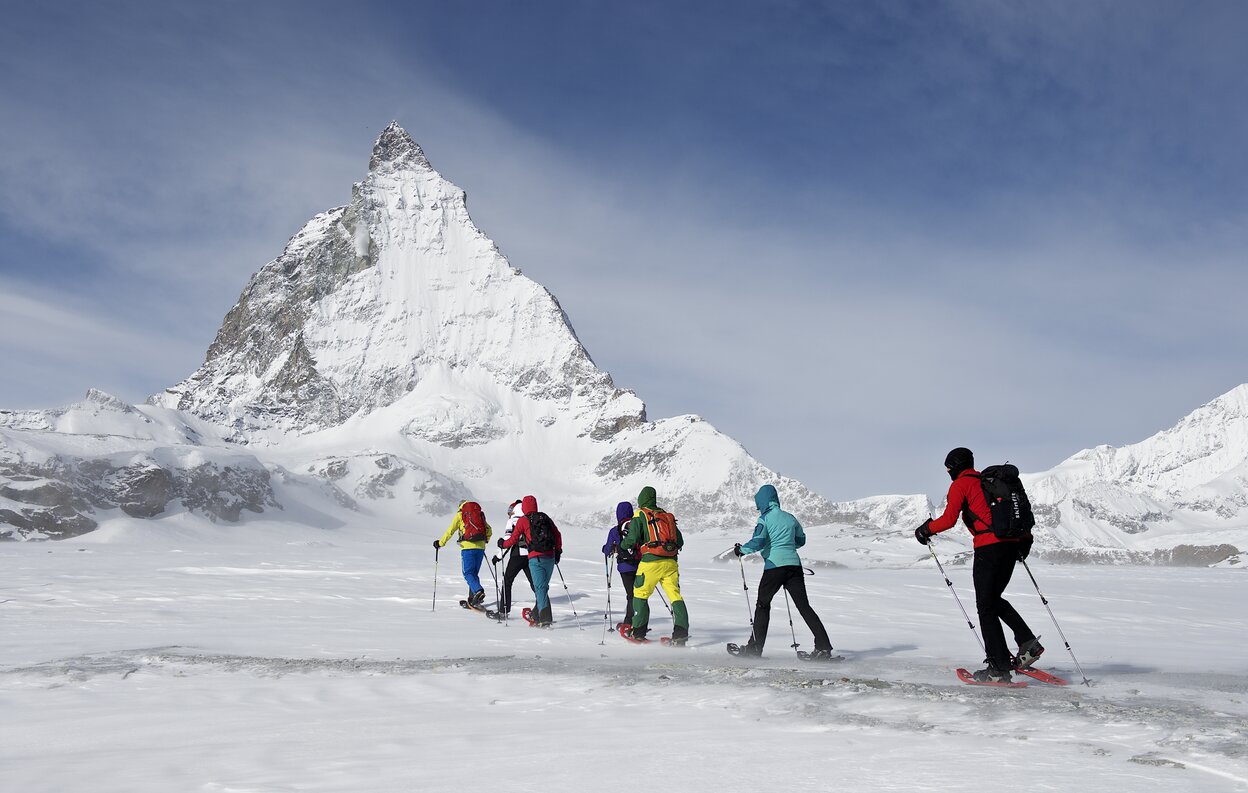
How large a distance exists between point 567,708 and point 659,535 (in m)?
5.91

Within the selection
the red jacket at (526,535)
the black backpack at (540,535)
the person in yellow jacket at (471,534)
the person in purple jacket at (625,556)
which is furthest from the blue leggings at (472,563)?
the person in purple jacket at (625,556)

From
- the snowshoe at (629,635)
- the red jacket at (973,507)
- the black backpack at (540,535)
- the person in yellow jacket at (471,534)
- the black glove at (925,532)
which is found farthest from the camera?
the person in yellow jacket at (471,534)

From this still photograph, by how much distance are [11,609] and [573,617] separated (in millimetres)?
9248

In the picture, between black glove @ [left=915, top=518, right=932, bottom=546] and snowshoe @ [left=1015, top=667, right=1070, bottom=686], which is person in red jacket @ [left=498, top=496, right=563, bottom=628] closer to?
black glove @ [left=915, top=518, right=932, bottom=546]

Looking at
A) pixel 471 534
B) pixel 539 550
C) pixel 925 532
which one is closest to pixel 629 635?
pixel 539 550

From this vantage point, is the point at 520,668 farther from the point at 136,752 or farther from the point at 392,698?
the point at 136,752

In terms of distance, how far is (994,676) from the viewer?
8.62m

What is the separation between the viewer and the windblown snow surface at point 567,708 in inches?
193

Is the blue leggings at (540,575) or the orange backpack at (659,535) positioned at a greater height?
the orange backpack at (659,535)

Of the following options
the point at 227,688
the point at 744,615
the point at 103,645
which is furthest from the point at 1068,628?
the point at 103,645

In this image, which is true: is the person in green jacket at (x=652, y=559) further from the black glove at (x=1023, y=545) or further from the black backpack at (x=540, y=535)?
the black glove at (x=1023, y=545)

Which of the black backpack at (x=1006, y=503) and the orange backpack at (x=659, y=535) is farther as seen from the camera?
the orange backpack at (x=659, y=535)

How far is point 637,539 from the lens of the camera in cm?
1310

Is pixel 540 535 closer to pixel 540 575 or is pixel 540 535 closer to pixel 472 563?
pixel 540 575
